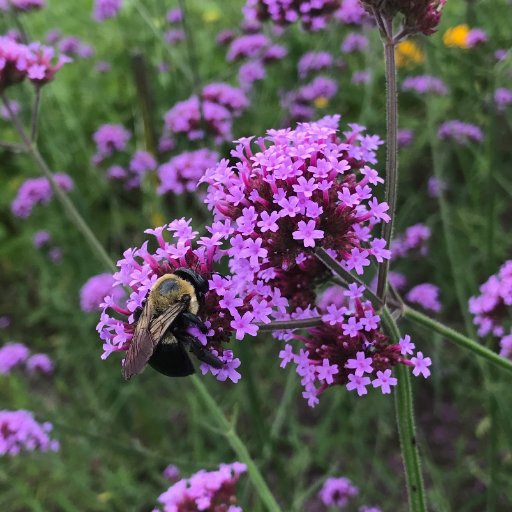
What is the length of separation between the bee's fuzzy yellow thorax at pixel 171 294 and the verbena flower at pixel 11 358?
6.41 feet

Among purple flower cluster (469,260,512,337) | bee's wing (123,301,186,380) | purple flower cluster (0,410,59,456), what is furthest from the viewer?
purple flower cluster (0,410,59,456)

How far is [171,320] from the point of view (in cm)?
116

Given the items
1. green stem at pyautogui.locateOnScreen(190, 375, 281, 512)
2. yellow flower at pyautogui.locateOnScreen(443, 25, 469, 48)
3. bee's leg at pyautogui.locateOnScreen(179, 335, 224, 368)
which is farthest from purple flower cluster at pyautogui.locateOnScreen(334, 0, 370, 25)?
bee's leg at pyautogui.locateOnScreen(179, 335, 224, 368)

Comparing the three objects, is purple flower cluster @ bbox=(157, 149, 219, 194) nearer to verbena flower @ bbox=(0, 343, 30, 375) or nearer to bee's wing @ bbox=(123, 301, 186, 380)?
verbena flower @ bbox=(0, 343, 30, 375)

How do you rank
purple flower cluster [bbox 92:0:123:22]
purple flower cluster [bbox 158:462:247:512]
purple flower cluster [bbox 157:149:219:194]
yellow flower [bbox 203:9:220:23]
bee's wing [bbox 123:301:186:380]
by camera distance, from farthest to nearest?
yellow flower [bbox 203:9:220:23], purple flower cluster [bbox 92:0:123:22], purple flower cluster [bbox 157:149:219:194], purple flower cluster [bbox 158:462:247:512], bee's wing [bbox 123:301:186:380]

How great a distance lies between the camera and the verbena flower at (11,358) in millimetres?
2904

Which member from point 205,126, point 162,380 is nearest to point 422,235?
point 205,126

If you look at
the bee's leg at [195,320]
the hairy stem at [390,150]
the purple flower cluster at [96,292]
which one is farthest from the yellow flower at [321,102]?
the bee's leg at [195,320]

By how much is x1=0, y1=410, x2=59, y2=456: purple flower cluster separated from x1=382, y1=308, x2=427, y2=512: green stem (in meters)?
1.28

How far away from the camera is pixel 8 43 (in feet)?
6.67

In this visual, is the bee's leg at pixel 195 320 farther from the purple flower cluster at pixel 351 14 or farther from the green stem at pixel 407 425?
the purple flower cluster at pixel 351 14

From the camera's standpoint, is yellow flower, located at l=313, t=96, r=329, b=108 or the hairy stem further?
yellow flower, located at l=313, t=96, r=329, b=108

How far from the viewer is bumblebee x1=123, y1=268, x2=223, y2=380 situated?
1.13 meters

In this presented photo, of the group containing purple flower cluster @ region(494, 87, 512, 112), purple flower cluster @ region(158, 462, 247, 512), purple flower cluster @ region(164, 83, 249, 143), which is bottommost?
purple flower cluster @ region(158, 462, 247, 512)
